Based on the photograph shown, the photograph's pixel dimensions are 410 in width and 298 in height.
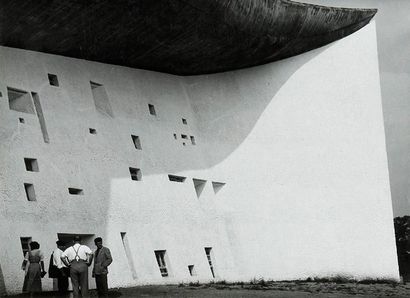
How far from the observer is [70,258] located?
13.3 meters

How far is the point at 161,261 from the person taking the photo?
20.4 meters

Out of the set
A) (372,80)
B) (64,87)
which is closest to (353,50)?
(372,80)

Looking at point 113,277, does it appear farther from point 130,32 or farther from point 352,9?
point 352,9

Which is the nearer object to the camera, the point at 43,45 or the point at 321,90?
the point at 43,45

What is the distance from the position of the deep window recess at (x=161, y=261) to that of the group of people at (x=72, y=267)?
17.4ft

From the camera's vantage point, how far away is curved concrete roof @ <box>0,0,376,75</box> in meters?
17.1

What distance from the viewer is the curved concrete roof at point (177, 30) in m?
17.1

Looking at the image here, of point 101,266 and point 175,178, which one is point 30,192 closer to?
point 101,266

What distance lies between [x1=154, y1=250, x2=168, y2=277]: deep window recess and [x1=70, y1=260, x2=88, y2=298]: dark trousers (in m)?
6.82

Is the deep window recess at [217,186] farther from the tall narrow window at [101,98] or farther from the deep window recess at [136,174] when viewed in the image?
the tall narrow window at [101,98]

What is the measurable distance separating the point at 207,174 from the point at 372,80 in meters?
6.63

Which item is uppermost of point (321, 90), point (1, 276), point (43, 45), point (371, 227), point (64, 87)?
point (43, 45)

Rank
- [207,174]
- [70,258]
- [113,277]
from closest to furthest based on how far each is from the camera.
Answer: [70,258], [113,277], [207,174]

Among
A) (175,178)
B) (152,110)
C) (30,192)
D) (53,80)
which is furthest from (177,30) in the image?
(30,192)
